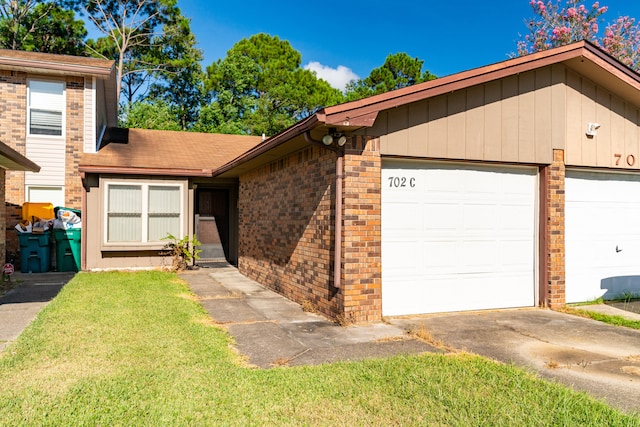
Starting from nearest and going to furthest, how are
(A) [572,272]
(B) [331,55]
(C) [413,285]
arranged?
1. (C) [413,285]
2. (A) [572,272]
3. (B) [331,55]

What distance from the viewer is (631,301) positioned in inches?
317

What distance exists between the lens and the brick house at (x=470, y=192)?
6152 millimetres

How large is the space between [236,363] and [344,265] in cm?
209

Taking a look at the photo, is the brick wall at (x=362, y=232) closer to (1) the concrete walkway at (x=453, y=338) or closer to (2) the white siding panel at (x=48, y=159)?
(1) the concrete walkway at (x=453, y=338)

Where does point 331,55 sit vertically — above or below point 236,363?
A: above

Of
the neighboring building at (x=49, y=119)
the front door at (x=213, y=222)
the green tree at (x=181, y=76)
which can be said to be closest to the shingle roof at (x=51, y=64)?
the neighboring building at (x=49, y=119)

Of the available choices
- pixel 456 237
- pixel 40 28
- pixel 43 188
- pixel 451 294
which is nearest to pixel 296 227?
pixel 456 237

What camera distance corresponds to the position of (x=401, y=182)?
659 cm

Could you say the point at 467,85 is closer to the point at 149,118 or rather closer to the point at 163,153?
the point at 163,153

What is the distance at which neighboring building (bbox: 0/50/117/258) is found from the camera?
12.5m

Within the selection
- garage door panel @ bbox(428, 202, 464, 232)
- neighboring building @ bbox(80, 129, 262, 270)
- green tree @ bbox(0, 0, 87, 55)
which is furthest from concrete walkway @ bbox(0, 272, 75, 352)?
green tree @ bbox(0, 0, 87, 55)

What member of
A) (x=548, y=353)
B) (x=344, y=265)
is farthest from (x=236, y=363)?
(x=548, y=353)

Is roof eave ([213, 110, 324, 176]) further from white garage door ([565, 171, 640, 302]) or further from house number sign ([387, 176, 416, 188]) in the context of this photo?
white garage door ([565, 171, 640, 302])

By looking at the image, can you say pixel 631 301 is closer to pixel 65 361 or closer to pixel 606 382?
pixel 606 382
